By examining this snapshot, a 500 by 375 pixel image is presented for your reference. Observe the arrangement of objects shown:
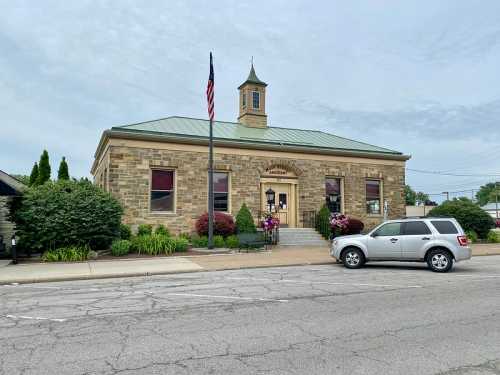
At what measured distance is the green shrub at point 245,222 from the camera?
20.8 meters

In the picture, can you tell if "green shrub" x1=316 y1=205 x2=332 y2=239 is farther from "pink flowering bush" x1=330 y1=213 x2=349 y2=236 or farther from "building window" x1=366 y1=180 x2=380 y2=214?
"building window" x1=366 y1=180 x2=380 y2=214

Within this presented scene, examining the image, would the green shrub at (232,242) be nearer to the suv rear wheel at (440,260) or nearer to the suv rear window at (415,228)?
the suv rear window at (415,228)

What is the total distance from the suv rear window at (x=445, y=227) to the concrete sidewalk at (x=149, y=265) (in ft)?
13.1

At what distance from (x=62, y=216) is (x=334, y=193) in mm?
15302

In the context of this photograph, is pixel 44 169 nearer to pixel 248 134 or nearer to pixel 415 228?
pixel 248 134

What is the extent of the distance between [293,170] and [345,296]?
15550 millimetres

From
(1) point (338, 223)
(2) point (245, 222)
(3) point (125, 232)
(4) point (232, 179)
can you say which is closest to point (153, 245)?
(3) point (125, 232)

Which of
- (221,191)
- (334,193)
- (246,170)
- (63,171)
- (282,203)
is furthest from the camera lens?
(63,171)

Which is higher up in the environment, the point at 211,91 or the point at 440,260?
the point at 211,91

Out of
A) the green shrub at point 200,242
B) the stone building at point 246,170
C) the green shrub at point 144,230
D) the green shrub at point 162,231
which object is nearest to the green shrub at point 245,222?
the stone building at point 246,170

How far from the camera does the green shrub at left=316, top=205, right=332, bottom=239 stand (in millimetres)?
22922

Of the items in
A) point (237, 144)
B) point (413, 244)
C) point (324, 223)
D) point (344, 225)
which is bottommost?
point (413, 244)

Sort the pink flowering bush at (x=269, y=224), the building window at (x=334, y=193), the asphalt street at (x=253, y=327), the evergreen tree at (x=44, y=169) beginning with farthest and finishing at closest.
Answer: the evergreen tree at (x=44, y=169) < the building window at (x=334, y=193) < the pink flowering bush at (x=269, y=224) < the asphalt street at (x=253, y=327)

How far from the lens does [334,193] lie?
83.4 feet
